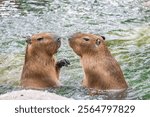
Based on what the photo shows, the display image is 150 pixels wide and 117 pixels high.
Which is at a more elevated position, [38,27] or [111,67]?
[111,67]

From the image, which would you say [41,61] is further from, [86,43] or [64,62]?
[86,43]

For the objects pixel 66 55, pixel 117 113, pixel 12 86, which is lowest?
pixel 66 55

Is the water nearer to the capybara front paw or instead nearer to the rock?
the capybara front paw

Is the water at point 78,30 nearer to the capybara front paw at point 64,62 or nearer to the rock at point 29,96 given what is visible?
the capybara front paw at point 64,62

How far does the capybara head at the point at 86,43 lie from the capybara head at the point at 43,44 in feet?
0.92

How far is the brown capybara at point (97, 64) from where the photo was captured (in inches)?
377

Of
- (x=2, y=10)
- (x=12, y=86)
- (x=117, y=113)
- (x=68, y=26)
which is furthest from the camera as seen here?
(x=2, y=10)

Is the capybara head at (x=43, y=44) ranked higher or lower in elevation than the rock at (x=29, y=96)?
lower

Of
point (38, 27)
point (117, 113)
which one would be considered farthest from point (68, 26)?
point (117, 113)

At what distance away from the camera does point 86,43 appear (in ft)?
32.0

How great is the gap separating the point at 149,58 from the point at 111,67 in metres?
2.35

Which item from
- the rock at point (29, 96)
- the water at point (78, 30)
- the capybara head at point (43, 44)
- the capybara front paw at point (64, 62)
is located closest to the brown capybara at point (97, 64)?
the water at point (78, 30)

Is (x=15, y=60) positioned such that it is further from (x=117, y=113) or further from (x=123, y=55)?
(x=117, y=113)

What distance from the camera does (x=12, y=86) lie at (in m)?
10.5
